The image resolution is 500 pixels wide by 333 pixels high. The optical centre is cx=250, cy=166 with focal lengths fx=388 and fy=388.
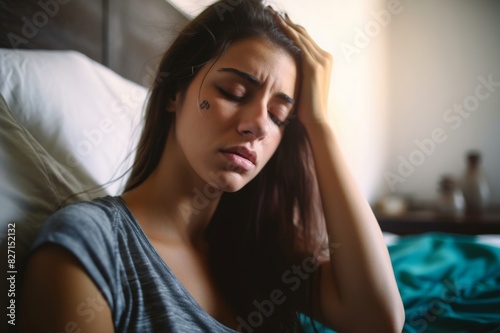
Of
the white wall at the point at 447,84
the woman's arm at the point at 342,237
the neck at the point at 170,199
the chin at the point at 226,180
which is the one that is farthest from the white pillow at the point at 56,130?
the white wall at the point at 447,84

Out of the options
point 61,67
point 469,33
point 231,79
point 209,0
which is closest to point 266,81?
point 231,79

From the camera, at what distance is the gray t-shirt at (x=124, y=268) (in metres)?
0.38

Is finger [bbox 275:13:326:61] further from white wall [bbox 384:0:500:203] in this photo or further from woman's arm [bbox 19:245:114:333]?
white wall [bbox 384:0:500:203]

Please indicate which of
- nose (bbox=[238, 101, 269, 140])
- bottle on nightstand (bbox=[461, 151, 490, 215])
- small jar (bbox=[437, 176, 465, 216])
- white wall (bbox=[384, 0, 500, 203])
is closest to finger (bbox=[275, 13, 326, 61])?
nose (bbox=[238, 101, 269, 140])

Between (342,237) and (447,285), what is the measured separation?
541 mm

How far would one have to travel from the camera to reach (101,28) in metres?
0.87

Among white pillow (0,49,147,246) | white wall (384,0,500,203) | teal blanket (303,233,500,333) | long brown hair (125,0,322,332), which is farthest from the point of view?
white wall (384,0,500,203)

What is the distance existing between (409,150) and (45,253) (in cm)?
189

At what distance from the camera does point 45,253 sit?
372 millimetres

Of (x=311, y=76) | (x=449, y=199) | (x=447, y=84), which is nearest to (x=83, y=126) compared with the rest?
(x=311, y=76)

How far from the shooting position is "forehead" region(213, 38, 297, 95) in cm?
54

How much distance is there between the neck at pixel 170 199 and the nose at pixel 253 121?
0.12m

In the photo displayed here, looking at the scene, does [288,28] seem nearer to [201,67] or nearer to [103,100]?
[201,67]

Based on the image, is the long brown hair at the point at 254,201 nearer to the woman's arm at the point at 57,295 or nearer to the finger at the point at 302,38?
the finger at the point at 302,38
